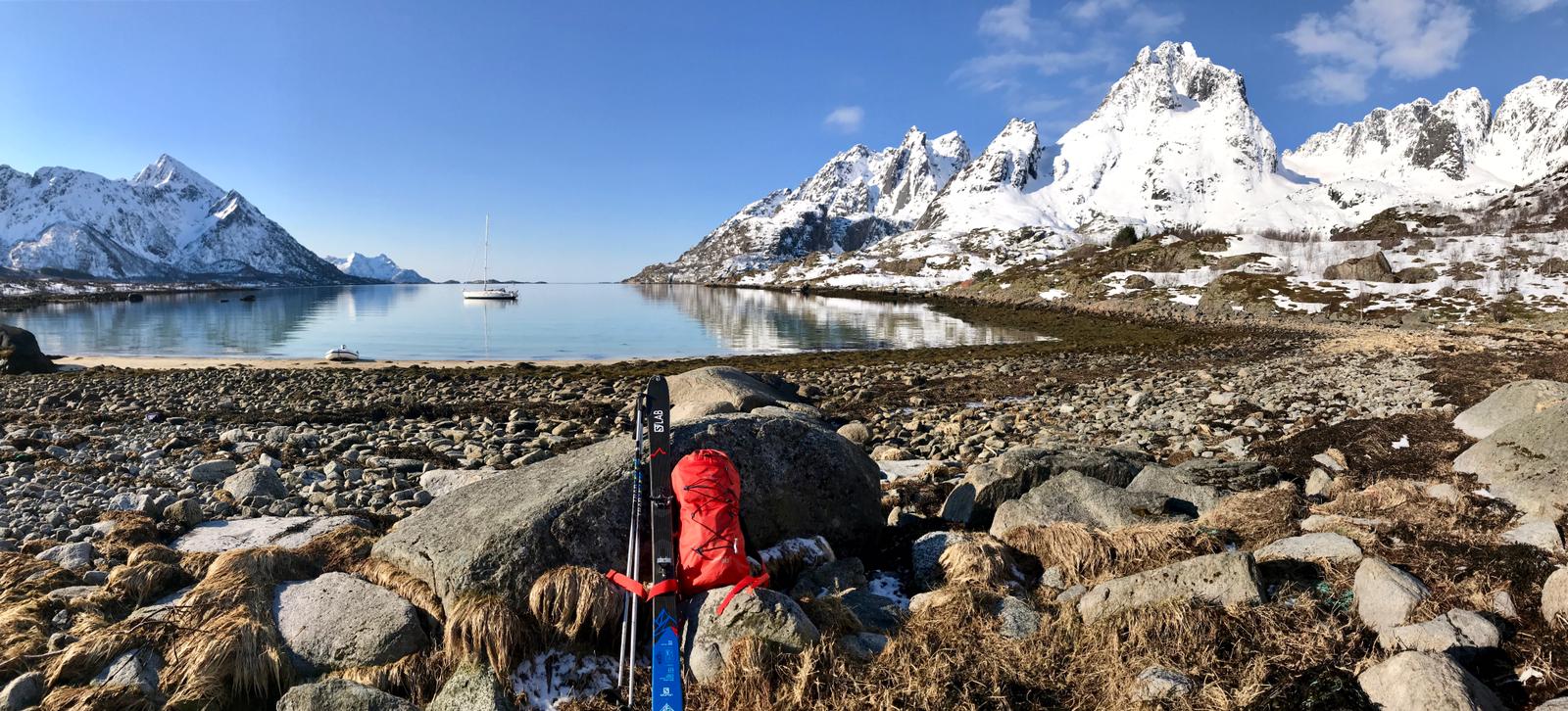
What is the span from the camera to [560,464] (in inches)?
310

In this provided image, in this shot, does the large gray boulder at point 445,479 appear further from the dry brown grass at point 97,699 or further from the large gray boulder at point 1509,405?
the large gray boulder at point 1509,405

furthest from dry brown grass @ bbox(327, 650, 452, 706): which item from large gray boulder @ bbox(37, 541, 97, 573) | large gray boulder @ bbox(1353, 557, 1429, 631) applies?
large gray boulder @ bbox(1353, 557, 1429, 631)

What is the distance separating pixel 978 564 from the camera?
670 centimetres

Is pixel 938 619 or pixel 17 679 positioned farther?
pixel 938 619

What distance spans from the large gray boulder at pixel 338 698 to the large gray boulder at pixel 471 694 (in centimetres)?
22

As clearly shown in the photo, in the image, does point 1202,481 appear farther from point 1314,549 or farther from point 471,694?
point 471,694

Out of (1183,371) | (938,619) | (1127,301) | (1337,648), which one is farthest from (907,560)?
(1127,301)

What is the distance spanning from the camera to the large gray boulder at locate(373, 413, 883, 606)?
6250mm

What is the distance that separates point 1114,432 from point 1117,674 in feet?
44.6

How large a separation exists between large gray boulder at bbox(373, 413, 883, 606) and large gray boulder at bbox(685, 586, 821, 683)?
170 centimetres

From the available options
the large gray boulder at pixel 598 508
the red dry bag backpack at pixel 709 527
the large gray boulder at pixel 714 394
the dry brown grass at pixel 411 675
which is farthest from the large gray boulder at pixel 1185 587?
the large gray boulder at pixel 714 394

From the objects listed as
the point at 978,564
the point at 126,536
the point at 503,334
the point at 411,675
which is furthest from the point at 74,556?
the point at 503,334

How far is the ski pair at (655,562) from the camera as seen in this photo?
4965 millimetres

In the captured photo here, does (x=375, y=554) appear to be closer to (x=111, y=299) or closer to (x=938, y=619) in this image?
(x=938, y=619)
